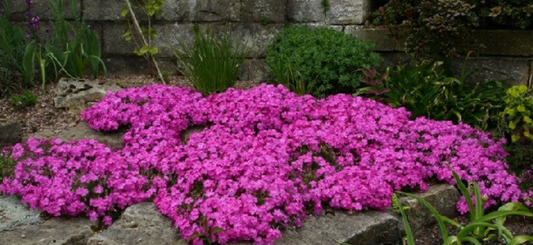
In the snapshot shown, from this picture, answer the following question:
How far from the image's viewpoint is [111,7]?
20.4ft

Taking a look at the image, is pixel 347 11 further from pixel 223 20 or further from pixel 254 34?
pixel 223 20

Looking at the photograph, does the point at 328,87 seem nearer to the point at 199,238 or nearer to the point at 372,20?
the point at 372,20

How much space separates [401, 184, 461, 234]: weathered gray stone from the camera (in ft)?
12.5

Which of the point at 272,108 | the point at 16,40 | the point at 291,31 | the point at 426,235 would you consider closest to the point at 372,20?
the point at 291,31

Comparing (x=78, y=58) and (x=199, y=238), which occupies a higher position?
(x=78, y=58)

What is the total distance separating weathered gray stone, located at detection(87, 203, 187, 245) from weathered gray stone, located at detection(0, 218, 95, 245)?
139 millimetres

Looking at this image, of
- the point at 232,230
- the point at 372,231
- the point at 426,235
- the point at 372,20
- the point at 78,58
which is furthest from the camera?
the point at 372,20

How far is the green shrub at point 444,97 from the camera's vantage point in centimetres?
500

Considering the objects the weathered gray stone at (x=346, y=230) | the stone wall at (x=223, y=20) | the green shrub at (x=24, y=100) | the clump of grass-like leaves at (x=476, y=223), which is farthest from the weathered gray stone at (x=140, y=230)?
the stone wall at (x=223, y=20)

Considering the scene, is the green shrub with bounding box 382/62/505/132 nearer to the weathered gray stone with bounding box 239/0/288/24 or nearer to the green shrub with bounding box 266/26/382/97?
the green shrub with bounding box 266/26/382/97

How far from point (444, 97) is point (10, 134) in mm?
3621

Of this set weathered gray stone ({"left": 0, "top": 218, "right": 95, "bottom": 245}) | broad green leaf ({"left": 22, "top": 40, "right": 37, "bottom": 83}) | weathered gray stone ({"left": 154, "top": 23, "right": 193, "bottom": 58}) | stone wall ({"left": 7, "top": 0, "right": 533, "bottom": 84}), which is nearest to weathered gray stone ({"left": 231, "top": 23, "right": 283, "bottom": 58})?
stone wall ({"left": 7, "top": 0, "right": 533, "bottom": 84})

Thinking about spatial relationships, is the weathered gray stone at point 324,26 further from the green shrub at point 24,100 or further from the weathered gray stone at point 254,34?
the green shrub at point 24,100

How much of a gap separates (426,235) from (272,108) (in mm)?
1492
